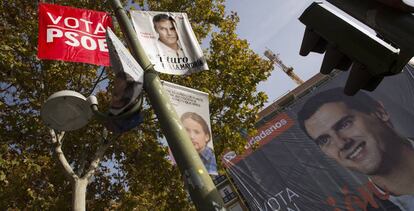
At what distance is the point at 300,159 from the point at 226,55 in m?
21.2

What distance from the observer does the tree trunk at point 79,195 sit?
796cm

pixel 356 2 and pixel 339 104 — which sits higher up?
pixel 339 104

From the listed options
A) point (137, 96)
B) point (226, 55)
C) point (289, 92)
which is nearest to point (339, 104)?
point (289, 92)

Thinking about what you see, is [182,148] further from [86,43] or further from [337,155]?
[337,155]

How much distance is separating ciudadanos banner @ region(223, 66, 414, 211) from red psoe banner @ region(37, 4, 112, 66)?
2574 centimetres

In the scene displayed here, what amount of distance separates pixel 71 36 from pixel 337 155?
26.3 meters

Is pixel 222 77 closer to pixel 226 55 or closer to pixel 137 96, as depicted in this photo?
pixel 226 55

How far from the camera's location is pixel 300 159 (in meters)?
30.4

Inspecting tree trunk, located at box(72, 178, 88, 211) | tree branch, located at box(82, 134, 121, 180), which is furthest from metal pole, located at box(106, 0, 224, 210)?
tree branch, located at box(82, 134, 121, 180)

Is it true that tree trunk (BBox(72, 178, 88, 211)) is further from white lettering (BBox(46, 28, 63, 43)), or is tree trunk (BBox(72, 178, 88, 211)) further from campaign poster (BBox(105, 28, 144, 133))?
campaign poster (BBox(105, 28, 144, 133))

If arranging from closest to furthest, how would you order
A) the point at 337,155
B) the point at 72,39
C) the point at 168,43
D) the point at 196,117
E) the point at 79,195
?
the point at 196,117
the point at 168,43
the point at 72,39
the point at 79,195
the point at 337,155

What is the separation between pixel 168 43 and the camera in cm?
500

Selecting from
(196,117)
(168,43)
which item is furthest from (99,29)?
(196,117)

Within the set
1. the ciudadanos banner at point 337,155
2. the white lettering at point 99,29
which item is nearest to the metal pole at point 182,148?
the white lettering at point 99,29
